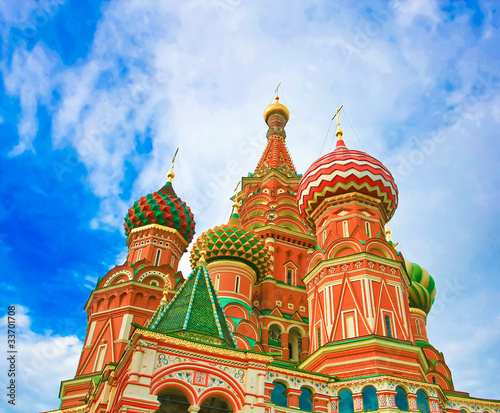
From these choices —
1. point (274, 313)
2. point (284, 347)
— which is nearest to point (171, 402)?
point (284, 347)

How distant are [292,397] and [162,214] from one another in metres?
13.4

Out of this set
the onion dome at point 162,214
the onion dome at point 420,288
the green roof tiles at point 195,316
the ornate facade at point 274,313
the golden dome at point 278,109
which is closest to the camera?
the ornate facade at point 274,313

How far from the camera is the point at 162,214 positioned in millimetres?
23594

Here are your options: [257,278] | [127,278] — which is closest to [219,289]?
[257,278]

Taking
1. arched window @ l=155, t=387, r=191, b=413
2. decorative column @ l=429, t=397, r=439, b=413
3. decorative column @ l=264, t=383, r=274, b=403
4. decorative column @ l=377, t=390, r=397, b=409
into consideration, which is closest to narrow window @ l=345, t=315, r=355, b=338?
decorative column @ l=377, t=390, r=397, b=409

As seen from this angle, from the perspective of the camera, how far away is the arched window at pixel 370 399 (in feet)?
41.5

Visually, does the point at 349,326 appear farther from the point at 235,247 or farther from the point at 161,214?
the point at 161,214

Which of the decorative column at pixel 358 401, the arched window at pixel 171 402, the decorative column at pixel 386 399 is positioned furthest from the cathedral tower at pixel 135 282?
the decorative column at pixel 386 399

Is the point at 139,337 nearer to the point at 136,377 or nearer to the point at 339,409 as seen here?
the point at 136,377

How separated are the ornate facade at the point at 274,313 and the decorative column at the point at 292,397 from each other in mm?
32

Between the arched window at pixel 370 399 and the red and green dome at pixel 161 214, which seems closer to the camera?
the arched window at pixel 370 399

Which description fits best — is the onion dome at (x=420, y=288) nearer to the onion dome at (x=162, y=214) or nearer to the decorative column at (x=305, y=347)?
the decorative column at (x=305, y=347)

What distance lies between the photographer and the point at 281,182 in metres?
27.8

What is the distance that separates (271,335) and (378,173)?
7.72 m
